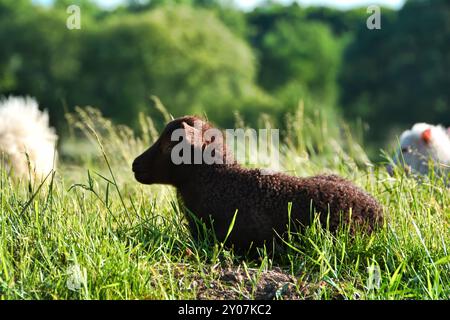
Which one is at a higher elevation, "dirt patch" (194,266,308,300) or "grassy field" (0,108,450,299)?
"grassy field" (0,108,450,299)

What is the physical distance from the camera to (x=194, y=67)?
186 feet

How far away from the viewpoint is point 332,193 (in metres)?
5.08

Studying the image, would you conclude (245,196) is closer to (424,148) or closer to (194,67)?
(424,148)

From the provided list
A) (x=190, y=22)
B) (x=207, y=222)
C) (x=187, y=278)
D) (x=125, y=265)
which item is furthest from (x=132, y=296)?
(x=190, y=22)

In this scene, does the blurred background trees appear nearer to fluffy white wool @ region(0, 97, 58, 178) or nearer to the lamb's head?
fluffy white wool @ region(0, 97, 58, 178)

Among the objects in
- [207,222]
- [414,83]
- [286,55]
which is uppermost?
[286,55]

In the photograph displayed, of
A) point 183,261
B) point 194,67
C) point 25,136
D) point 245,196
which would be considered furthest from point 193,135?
point 194,67

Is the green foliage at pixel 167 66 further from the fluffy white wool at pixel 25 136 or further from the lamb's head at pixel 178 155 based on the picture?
the lamb's head at pixel 178 155

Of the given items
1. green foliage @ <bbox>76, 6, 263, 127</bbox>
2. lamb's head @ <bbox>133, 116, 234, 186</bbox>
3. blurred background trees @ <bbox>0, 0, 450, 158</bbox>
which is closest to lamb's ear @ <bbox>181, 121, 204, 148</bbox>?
lamb's head @ <bbox>133, 116, 234, 186</bbox>

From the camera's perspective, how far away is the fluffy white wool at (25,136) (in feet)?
27.0

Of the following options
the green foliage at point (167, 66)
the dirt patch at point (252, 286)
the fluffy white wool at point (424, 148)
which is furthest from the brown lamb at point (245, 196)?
the green foliage at point (167, 66)

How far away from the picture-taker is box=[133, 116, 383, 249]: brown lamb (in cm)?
500

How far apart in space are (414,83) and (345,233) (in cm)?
3828
